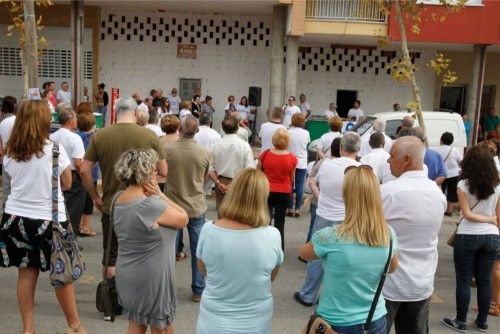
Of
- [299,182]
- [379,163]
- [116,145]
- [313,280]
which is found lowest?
[313,280]

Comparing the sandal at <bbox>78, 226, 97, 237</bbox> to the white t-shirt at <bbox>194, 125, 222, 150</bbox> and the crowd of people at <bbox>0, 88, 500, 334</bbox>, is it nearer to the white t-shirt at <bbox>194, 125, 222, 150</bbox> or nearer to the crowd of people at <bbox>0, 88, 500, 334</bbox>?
the crowd of people at <bbox>0, 88, 500, 334</bbox>

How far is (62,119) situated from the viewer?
6.20 metres

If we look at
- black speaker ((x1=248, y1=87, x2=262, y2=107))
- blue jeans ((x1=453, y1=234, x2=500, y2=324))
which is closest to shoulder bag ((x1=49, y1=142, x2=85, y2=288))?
blue jeans ((x1=453, y1=234, x2=500, y2=324))

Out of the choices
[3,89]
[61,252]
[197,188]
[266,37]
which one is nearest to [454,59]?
[266,37]

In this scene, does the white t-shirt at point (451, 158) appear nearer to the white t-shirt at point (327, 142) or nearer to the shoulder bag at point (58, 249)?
the white t-shirt at point (327, 142)

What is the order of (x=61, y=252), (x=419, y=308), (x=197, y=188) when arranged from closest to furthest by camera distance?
(x=419, y=308), (x=61, y=252), (x=197, y=188)

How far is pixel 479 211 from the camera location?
535 cm

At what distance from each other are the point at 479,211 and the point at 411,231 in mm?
1777

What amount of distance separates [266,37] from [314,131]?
16.9 feet

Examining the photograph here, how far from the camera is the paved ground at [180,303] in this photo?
204 inches

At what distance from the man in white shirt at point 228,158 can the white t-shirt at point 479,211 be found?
8.05 feet

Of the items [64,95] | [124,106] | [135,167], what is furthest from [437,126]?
[64,95]

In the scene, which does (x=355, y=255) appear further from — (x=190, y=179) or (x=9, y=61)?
(x=9, y=61)

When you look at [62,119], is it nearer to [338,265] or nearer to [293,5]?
[338,265]
